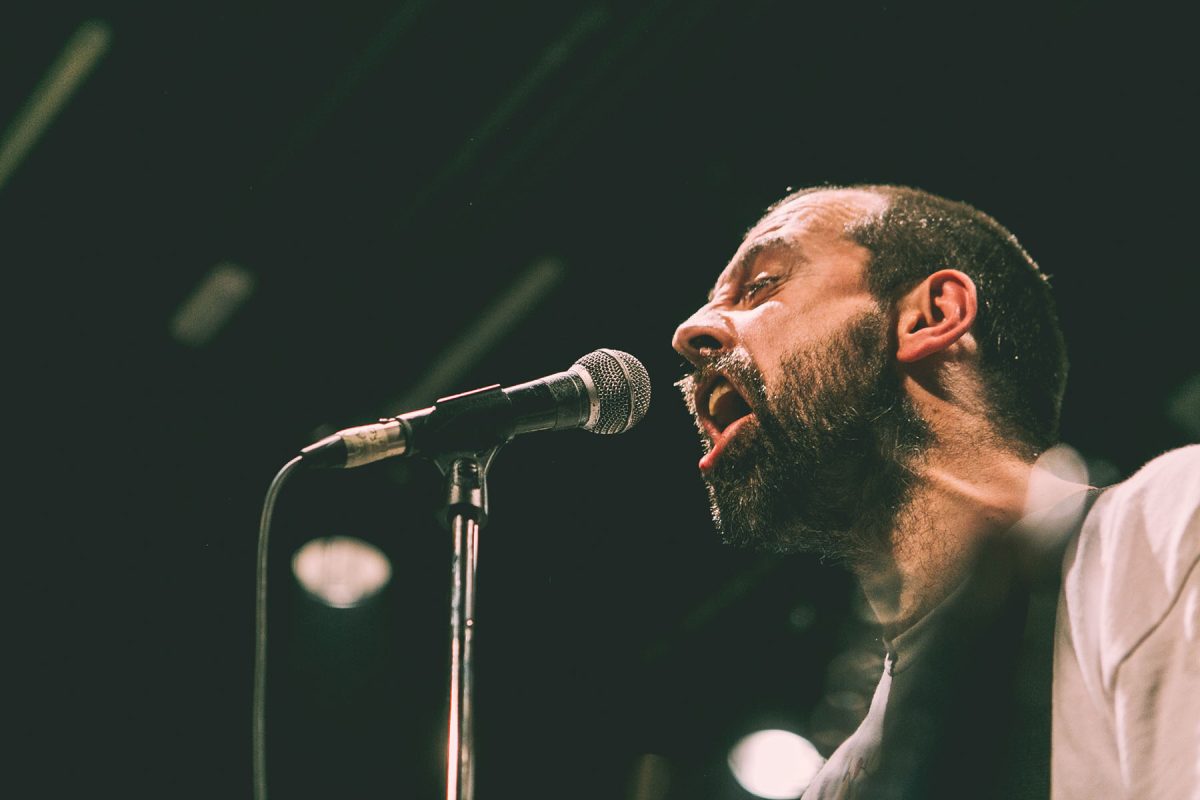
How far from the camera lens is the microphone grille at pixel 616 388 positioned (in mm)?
1658

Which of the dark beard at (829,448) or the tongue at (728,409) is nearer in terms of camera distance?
the dark beard at (829,448)

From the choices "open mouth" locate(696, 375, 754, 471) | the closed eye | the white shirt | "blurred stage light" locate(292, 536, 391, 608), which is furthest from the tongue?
"blurred stage light" locate(292, 536, 391, 608)

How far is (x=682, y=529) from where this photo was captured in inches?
167

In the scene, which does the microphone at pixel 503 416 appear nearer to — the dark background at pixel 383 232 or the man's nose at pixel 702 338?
the man's nose at pixel 702 338

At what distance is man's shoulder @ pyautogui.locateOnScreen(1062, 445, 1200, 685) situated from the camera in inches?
43.0

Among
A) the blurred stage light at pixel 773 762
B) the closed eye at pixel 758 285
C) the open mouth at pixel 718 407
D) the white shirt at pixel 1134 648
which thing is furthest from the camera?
the blurred stage light at pixel 773 762

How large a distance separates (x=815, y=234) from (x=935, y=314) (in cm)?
35

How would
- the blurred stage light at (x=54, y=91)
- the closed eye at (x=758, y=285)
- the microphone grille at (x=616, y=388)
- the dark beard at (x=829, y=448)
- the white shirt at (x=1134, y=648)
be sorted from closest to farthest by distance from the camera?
1. the white shirt at (x=1134, y=648)
2. the microphone grille at (x=616, y=388)
3. the dark beard at (x=829, y=448)
4. the closed eye at (x=758, y=285)
5. the blurred stage light at (x=54, y=91)

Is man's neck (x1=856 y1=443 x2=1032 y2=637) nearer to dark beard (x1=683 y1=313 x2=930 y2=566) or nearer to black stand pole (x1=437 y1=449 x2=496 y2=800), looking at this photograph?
dark beard (x1=683 y1=313 x2=930 y2=566)

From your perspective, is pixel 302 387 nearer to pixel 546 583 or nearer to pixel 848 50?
pixel 546 583

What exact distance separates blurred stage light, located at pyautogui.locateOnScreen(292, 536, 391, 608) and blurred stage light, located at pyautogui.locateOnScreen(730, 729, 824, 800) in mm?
2279

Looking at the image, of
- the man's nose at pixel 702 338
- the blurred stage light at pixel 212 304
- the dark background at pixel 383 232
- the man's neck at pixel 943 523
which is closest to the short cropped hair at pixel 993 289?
the man's neck at pixel 943 523

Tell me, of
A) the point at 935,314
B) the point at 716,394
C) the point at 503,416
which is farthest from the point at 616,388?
the point at 935,314

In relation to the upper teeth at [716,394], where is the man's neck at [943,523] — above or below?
below
